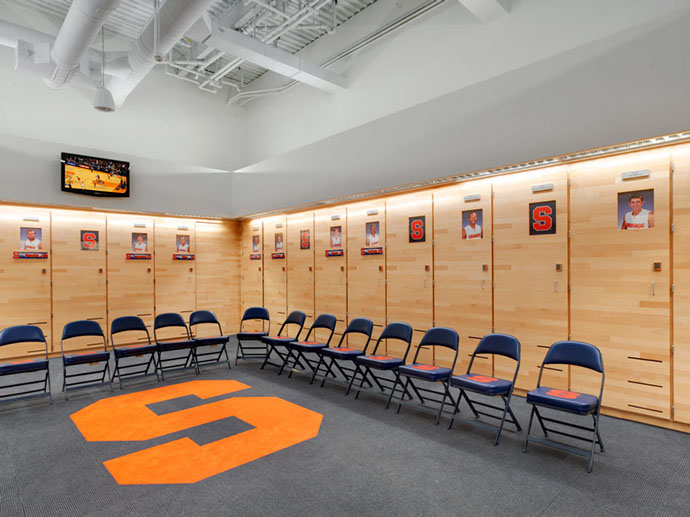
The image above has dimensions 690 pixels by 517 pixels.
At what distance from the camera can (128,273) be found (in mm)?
8273

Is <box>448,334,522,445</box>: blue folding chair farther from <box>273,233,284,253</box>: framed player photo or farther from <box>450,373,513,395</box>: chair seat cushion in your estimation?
<box>273,233,284,253</box>: framed player photo

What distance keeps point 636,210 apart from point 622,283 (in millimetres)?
757

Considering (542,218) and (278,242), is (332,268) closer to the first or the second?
(278,242)

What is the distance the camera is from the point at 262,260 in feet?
30.1

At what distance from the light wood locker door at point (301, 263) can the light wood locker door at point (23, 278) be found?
14.3ft

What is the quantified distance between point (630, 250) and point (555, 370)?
5.02ft

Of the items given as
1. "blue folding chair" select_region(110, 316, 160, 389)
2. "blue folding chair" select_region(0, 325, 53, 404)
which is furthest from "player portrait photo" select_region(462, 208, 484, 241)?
"blue folding chair" select_region(0, 325, 53, 404)

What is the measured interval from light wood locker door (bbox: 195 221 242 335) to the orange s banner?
159 inches

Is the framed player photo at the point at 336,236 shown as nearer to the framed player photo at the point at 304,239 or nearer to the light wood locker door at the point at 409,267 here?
the framed player photo at the point at 304,239

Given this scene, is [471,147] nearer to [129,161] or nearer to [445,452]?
[445,452]

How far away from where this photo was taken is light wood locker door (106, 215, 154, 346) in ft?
26.5

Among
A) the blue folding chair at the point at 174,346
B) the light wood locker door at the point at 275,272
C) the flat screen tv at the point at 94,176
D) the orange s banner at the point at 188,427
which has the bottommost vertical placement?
the orange s banner at the point at 188,427

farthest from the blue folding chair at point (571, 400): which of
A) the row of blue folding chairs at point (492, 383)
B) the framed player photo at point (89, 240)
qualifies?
the framed player photo at point (89, 240)

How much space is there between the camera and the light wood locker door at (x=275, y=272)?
338 inches
